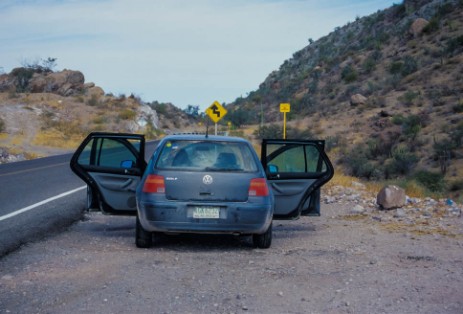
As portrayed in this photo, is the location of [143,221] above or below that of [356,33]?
below

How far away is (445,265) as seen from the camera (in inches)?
321

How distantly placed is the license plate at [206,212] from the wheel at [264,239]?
0.80 metres

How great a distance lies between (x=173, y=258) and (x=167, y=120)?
9060cm

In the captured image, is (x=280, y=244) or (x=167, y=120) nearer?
(x=280, y=244)

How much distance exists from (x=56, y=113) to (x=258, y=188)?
58.6 meters

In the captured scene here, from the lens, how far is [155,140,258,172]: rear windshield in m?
9.25

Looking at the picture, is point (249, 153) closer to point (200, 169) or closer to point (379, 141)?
point (200, 169)

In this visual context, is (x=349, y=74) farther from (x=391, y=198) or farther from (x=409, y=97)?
(x=391, y=198)

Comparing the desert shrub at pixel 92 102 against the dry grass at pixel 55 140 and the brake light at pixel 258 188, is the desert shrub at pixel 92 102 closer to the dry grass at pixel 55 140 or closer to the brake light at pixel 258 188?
the dry grass at pixel 55 140

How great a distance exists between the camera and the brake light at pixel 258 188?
9.07 m

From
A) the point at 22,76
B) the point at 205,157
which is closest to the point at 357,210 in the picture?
the point at 205,157

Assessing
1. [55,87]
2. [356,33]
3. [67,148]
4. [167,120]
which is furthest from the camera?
[167,120]

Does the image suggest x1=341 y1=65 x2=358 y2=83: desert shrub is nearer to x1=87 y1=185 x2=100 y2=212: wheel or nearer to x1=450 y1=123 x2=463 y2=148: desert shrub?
x1=450 y1=123 x2=463 y2=148: desert shrub

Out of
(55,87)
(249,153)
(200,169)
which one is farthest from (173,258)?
(55,87)
